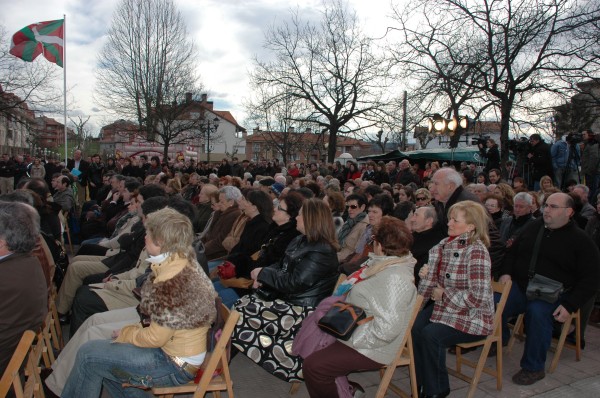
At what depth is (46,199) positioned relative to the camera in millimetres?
5953

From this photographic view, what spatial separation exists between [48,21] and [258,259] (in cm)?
1601

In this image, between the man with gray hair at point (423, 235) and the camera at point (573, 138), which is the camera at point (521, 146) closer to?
the camera at point (573, 138)

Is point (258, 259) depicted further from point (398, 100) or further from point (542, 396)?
point (398, 100)

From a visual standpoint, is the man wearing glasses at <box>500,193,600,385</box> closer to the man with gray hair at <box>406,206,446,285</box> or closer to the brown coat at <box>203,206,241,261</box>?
the man with gray hair at <box>406,206,446,285</box>

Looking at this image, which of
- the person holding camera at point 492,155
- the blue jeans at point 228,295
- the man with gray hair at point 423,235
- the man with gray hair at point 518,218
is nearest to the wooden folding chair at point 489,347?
the man with gray hair at point 423,235

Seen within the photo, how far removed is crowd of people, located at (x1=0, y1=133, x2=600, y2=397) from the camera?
2764 millimetres

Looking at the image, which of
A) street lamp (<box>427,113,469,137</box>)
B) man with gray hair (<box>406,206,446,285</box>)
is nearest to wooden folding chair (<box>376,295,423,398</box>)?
man with gray hair (<box>406,206,446,285</box>)

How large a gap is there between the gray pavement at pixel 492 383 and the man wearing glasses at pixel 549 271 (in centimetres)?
15

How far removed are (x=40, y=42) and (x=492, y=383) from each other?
17.6 m

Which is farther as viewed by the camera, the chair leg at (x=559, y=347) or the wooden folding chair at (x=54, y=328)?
the chair leg at (x=559, y=347)

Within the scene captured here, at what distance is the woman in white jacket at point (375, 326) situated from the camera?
10.1 feet

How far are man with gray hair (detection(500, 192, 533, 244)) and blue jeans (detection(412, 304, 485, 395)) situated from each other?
86.2 inches

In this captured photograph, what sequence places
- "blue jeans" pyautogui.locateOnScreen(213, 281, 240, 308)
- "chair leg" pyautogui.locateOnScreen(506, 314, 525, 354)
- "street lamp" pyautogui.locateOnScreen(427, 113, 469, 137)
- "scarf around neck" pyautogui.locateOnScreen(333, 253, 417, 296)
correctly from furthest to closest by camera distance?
"street lamp" pyautogui.locateOnScreen(427, 113, 469, 137)
"chair leg" pyautogui.locateOnScreen(506, 314, 525, 354)
"blue jeans" pyautogui.locateOnScreen(213, 281, 240, 308)
"scarf around neck" pyautogui.locateOnScreen(333, 253, 417, 296)

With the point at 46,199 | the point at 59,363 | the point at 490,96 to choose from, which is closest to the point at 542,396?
the point at 59,363
